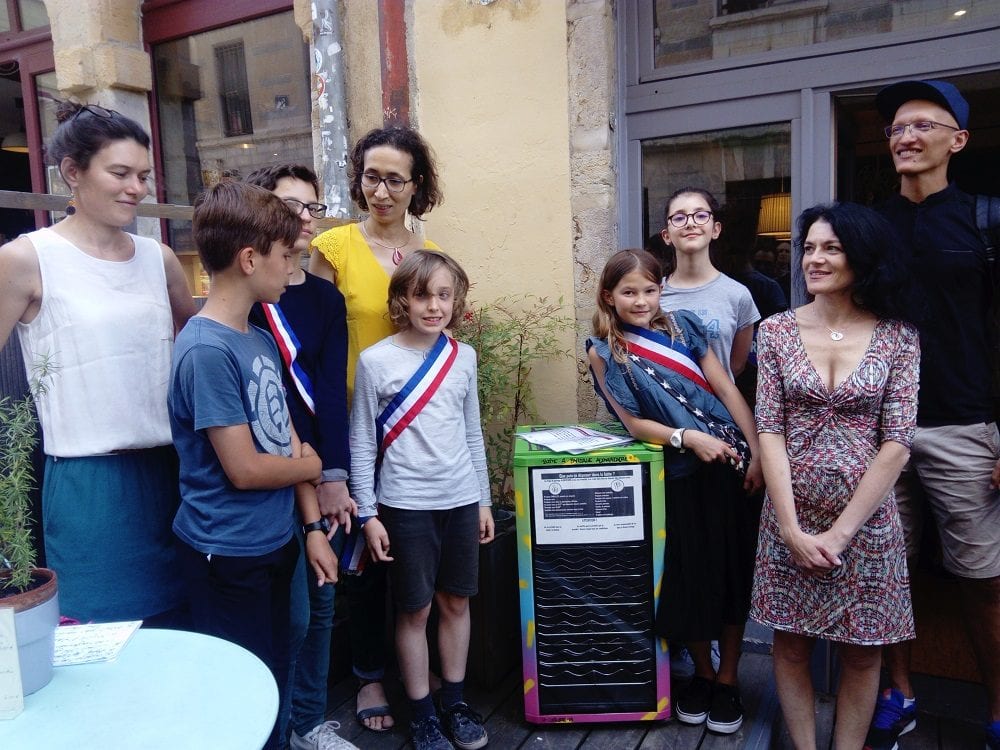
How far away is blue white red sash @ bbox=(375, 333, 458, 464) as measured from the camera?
2502mm

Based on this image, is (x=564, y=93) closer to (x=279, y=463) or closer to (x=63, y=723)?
(x=279, y=463)

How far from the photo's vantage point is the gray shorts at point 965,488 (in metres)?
2.41

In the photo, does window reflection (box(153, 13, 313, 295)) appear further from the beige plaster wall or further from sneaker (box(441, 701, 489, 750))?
sneaker (box(441, 701, 489, 750))

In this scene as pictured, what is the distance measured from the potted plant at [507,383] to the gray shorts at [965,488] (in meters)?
1.54

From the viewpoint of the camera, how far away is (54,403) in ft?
6.50

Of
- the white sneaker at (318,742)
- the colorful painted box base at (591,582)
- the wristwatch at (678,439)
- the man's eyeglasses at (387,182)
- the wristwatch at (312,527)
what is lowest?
the white sneaker at (318,742)

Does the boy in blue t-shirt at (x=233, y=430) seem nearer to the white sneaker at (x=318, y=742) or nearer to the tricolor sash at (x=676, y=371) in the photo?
the white sneaker at (x=318, y=742)

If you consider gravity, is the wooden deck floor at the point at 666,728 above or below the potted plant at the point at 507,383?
below

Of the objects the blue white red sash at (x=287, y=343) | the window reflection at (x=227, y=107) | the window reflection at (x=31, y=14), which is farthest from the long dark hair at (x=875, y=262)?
the window reflection at (x=31, y=14)

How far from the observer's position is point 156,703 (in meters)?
1.28

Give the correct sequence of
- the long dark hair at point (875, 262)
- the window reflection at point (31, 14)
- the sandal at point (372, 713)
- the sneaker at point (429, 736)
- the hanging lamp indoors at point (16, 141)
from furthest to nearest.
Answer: the hanging lamp indoors at point (16, 141), the window reflection at point (31, 14), the sandal at point (372, 713), the sneaker at point (429, 736), the long dark hair at point (875, 262)

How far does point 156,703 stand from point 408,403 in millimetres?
1331

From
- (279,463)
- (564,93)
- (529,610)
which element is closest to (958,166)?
(564,93)

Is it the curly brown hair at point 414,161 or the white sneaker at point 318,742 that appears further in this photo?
the curly brown hair at point 414,161
